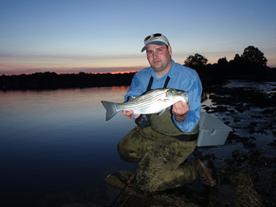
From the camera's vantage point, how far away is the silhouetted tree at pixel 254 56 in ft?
335

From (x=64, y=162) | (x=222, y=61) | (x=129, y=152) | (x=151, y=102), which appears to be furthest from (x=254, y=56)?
(x=151, y=102)

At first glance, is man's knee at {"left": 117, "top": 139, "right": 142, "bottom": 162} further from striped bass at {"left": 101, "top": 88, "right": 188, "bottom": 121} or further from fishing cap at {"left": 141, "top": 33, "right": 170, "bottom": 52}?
fishing cap at {"left": 141, "top": 33, "right": 170, "bottom": 52}

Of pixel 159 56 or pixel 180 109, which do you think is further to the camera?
pixel 159 56

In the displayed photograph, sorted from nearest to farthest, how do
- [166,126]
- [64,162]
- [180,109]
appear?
1. [180,109]
2. [166,126]
3. [64,162]

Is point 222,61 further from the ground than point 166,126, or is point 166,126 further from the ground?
point 222,61

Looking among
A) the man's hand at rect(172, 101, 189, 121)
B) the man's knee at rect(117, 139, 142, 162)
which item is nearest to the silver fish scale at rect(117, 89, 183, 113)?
the man's hand at rect(172, 101, 189, 121)

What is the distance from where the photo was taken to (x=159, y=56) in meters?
6.47

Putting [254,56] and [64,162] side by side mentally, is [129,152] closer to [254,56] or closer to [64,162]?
[64,162]

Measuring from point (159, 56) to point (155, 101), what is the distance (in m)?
1.58

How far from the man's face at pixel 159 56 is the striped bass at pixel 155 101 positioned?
1.36 meters

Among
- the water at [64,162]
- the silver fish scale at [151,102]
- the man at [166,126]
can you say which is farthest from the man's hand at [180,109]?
the water at [64,162]

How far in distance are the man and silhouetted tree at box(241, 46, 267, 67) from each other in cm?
10116

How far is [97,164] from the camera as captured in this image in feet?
38.5

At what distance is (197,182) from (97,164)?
17.1 ft
